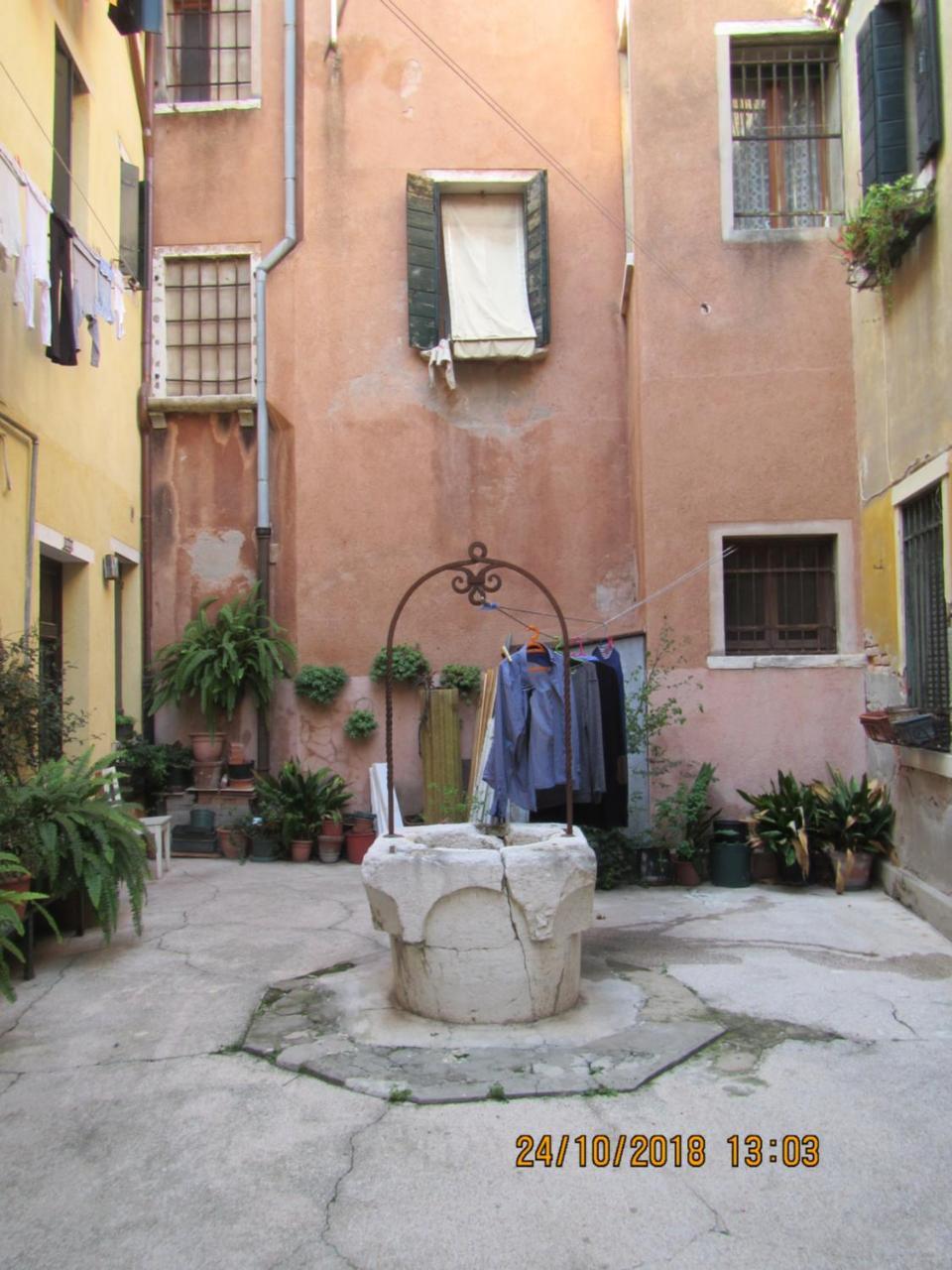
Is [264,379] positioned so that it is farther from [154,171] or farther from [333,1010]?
[333,1010]

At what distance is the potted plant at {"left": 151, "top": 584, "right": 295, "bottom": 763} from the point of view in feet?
32.1

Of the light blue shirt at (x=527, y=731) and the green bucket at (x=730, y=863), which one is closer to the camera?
the light blue shirt at (x=527, y=731)

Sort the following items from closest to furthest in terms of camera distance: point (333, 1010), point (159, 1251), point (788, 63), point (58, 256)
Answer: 1. point (159, 1251)
2. point (333, 1010)
3. point (58, 256)
4. point (788, 63)

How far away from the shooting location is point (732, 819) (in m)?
8.72

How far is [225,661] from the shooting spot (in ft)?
31.8

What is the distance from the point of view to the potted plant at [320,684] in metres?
10.1

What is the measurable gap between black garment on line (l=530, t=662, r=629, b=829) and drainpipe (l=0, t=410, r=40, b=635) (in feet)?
13.1

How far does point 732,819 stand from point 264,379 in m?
6.52

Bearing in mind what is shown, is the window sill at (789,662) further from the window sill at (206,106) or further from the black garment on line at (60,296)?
the window sill at (206,106)

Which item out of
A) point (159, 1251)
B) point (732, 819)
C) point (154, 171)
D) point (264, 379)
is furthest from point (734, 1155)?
point (154, 171)

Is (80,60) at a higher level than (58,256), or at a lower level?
higher

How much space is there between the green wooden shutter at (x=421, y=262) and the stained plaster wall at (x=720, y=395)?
90.7 inches

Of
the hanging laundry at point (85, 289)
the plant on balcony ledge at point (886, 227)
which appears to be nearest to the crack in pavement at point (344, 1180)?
the hanging laundry at point (85, 289)

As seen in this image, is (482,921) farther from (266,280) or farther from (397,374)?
(266,280)
